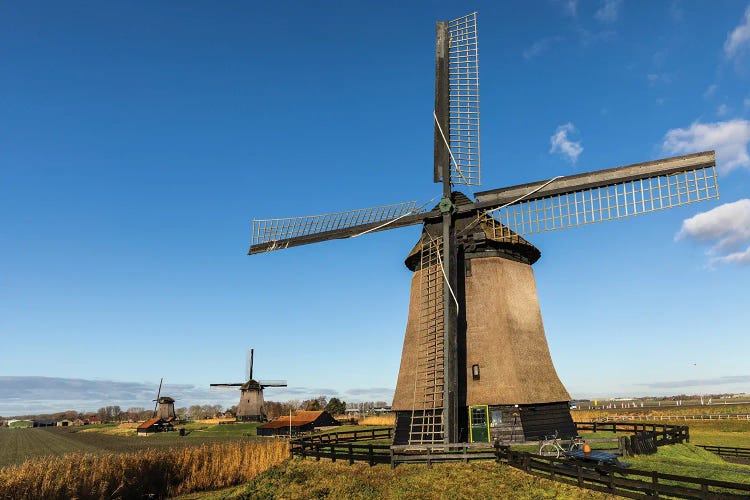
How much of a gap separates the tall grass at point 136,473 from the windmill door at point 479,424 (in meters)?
15.1

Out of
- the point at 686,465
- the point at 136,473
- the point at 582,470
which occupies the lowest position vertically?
the point at 136,473

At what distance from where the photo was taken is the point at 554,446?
54.7ft

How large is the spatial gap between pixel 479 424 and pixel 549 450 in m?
2.62

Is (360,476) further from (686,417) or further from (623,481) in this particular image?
(686,417)

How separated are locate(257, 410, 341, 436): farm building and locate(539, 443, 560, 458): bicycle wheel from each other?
43706 millimetres

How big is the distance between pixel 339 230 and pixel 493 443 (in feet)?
34.9

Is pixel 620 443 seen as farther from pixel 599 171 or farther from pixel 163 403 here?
pixel 163 403

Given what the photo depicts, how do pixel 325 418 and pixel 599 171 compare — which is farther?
pixel 325 418

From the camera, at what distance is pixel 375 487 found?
16.0 metres

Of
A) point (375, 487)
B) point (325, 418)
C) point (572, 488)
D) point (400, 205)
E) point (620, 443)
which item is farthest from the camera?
point (325, 418)

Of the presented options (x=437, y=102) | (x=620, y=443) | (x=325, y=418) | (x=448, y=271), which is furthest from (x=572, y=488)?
(x=325, y=418)

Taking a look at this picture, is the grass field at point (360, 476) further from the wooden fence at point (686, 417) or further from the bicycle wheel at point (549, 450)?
the wooden fence at point (686, 417)

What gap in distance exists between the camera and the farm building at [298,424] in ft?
192

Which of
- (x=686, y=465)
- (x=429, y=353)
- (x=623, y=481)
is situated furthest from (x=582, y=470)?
(x=429, y=353)
